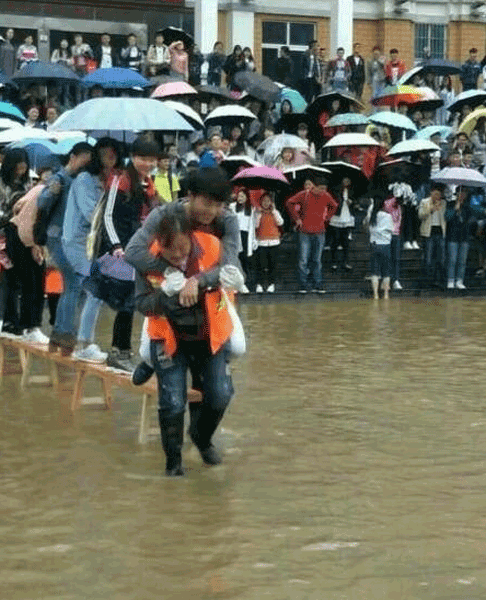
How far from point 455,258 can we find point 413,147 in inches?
69.8

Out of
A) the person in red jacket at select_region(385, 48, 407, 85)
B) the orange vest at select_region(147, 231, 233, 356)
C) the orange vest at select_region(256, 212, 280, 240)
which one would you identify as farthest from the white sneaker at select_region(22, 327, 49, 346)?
the person in red jacket at select_region(385, 48, 407, 85)

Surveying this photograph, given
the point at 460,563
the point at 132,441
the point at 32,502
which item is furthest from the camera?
the point at 132,441

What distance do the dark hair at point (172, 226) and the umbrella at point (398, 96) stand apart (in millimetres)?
20582

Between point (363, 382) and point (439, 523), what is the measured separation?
17.2 feet

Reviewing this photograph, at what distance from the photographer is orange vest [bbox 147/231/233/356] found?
8.66 metres

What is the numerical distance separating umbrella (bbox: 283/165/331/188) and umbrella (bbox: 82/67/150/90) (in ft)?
8.53

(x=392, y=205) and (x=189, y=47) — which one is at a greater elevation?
(x=189, y=47)

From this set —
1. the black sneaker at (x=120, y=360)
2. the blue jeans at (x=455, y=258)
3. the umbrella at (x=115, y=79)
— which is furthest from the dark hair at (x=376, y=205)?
the black sneaker at (x=120, y=360)

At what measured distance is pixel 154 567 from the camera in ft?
22.8

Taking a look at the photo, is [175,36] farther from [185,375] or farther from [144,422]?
[185,375]

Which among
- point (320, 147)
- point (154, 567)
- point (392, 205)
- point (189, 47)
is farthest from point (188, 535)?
point (189, 47)

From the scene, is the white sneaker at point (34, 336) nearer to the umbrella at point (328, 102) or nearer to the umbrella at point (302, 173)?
the umbrella at point (302, 173)

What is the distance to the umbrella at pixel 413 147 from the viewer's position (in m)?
24.6

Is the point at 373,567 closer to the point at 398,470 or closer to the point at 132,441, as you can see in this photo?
the point at 398,470
